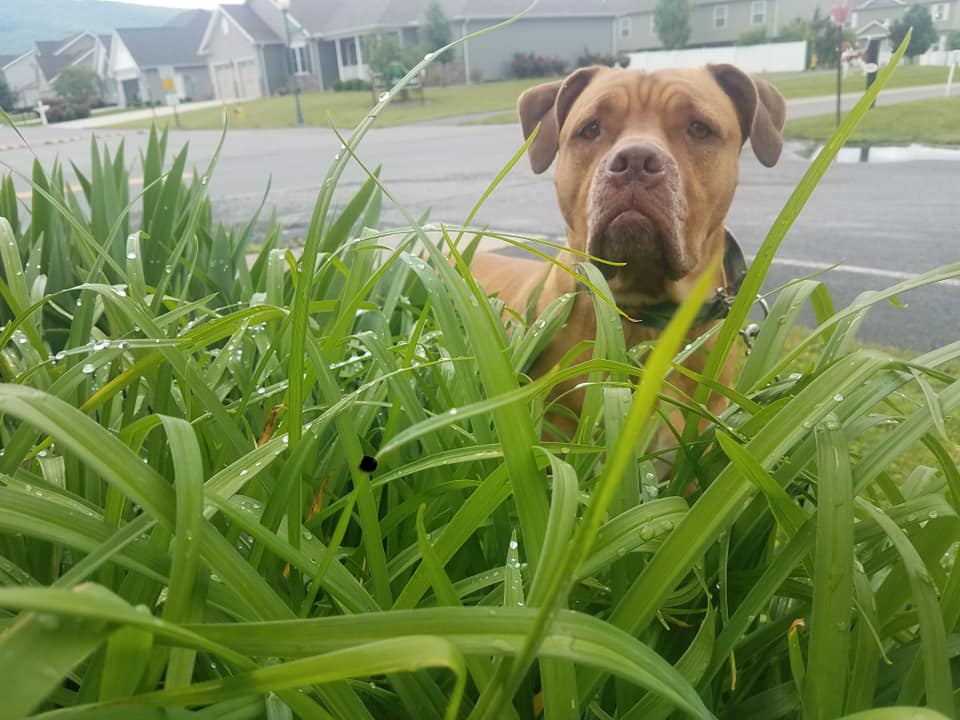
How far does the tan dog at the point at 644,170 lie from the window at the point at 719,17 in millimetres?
276

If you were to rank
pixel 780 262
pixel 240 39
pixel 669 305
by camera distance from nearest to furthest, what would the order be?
pixel 669 305 → pixel 780 262 → pixel 240 39

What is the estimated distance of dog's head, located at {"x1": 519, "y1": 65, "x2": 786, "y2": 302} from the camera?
0.86 meters

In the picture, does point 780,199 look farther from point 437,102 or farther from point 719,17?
point 437,102

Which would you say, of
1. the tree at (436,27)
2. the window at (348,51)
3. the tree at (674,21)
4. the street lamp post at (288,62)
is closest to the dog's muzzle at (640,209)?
the tree at (674,21)

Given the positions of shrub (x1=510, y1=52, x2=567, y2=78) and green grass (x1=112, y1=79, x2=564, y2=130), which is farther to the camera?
green grass (x1=112, y1=79, x2=564, y2=130)

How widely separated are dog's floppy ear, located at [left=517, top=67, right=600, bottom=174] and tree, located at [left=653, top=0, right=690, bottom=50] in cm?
26

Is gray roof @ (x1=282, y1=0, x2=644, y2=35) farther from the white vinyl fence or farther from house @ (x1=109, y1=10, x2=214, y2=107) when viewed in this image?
house @ (x1=109, y1=10, x2=214, y2=107)

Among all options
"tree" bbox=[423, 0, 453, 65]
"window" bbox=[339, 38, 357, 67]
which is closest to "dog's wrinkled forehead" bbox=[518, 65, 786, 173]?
"tree" bbox=[423, 0, 453, 65]

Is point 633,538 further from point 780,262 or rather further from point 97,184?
point 780,262

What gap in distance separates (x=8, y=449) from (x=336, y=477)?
0.65 feet

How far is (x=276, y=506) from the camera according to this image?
0.36 m

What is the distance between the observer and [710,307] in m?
0.83

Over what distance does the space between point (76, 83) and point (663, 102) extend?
1.56m

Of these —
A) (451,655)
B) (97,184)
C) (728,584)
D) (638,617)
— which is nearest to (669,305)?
(728,584)
